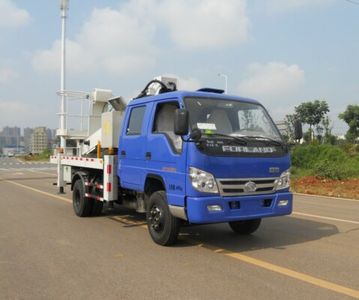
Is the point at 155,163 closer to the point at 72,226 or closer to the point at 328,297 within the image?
the point at 72,226

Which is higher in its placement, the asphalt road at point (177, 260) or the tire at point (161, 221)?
the tire at point (161, 221)

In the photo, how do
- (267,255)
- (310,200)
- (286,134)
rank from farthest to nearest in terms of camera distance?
(310,200), (286,134), (267,255)

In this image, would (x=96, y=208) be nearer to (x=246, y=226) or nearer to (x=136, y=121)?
(x=136, y=121)

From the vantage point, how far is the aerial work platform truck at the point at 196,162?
22.2ft

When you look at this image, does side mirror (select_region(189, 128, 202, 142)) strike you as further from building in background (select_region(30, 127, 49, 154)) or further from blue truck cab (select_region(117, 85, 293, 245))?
building in background (select_region(30, 127, 49, 154))

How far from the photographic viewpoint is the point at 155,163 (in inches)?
301

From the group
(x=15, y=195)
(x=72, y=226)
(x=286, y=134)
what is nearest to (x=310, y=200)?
(x=286, y=134)

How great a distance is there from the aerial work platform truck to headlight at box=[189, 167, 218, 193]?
14mm

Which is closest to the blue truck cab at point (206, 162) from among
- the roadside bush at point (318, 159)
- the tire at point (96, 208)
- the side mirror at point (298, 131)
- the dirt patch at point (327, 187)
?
the side mirror at point (298, 131)

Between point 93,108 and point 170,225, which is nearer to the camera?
point 170,225

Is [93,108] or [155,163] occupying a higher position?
[93,108]

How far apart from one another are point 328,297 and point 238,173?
242cm

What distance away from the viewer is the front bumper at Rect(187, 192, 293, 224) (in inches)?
263

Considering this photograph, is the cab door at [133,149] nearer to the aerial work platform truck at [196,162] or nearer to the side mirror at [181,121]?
the aerial work platform truck at [196,162]
